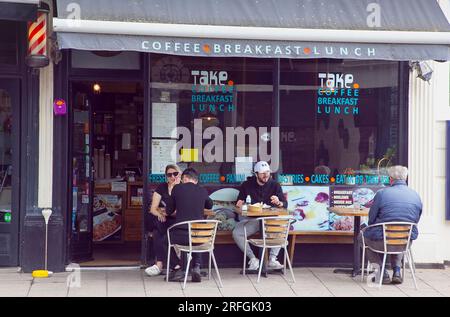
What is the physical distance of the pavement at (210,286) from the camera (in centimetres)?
809

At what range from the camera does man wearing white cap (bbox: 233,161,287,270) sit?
9227 mm

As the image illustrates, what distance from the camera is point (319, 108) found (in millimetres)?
9836

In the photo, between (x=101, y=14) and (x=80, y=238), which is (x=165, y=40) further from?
(x=80, y=238)

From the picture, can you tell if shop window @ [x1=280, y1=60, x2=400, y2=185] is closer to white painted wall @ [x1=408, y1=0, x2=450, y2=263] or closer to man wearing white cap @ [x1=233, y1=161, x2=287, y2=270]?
white painted wall @ [x1=408, y1=0, x2=450, y2=263]

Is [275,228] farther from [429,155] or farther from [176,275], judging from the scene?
[429,155]

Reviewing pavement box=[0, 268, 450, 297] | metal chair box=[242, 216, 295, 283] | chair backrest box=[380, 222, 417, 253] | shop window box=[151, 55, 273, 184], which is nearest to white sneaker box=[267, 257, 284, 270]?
pavement box=[0, 268, 450, 297]

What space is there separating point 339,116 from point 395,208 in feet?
6.11

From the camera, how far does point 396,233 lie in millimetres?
8367

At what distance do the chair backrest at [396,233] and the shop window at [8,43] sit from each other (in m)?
4.86

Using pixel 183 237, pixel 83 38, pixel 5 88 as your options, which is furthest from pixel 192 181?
pixel 5 88

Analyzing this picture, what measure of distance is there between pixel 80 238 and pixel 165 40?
3132mm

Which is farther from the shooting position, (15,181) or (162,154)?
(162,154)

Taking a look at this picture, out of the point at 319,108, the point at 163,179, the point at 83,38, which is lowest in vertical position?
the point at 163,179

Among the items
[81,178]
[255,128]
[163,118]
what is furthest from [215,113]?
[81,178]
